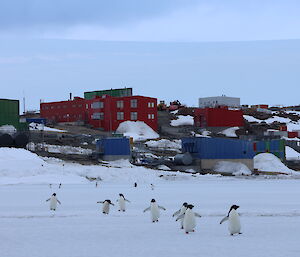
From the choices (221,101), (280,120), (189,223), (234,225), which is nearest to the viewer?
(234,225)

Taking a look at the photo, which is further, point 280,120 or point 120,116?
point 280,120

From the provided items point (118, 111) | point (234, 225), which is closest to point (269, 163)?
point (118, 111)

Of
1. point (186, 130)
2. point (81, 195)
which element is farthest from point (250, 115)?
point (81, 195)

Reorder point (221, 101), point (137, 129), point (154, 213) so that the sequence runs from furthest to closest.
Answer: point (221, 101) < point (137, 129) < point (154, 213)

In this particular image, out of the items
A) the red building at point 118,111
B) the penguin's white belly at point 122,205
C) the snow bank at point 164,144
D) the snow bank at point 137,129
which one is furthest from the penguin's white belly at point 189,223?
the red building at point 118,111

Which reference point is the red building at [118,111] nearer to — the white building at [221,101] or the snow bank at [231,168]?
the snow bank at [231,168]

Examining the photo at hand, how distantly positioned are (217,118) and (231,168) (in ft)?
122

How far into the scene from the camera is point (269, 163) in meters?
64.5

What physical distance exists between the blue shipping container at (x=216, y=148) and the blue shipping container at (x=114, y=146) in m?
6.19

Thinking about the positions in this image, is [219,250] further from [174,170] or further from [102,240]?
[174,170]

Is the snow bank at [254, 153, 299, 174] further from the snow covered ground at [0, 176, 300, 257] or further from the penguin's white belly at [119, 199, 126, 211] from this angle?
the penguin's white belly at [119, 199, 126, 211]

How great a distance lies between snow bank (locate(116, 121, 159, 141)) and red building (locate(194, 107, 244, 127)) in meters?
11.2

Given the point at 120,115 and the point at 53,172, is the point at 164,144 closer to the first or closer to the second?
the point at 120,115

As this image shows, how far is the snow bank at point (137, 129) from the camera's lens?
8700cm
